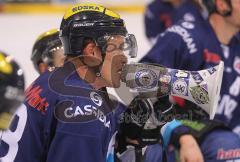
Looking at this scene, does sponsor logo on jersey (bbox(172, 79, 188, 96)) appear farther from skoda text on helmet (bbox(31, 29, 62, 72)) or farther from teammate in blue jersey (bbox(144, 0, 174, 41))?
teammate in blue jersey (bbox(144, 0, 174, 41))

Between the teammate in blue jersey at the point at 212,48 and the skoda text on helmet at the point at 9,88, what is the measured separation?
47.1 inches

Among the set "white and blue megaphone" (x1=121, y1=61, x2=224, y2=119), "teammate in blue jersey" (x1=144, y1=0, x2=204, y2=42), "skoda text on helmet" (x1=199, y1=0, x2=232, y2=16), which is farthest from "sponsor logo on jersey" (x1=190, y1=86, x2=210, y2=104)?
"teammate in blue jersey" (x1=144, y1=0, x2=204, y2=42)

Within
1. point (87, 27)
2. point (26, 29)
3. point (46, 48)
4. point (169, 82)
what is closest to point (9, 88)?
point (87, 27)

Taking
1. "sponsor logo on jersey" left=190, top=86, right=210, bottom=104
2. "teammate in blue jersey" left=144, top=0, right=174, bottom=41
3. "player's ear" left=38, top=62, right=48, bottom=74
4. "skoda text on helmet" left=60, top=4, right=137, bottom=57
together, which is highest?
"skoda text on helmet" left=60, top=4, right=137, bottom=57

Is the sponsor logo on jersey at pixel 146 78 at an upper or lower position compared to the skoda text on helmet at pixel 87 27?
lower

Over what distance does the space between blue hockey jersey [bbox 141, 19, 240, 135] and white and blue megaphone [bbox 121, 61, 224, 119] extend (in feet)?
2.38

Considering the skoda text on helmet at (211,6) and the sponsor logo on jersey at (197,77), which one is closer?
the sponsor logo on jersey at (197,77)

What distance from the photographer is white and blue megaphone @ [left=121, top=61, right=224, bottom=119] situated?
178cm

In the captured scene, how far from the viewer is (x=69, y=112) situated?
165 cm

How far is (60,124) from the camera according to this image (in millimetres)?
1646

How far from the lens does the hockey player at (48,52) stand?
7.50 feet

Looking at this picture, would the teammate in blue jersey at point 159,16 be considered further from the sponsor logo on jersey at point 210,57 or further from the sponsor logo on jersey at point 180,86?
the sponsor logo on jersey at point 180,86

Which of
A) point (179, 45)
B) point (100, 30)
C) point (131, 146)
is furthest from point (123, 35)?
point (179, 45)

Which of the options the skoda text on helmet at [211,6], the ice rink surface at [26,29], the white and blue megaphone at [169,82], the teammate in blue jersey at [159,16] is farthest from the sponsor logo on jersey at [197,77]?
the ice rink surface at [26,29]
